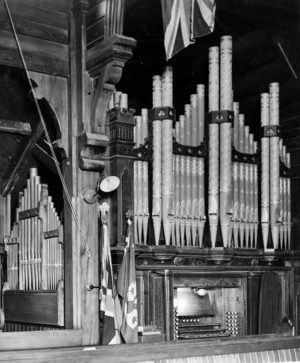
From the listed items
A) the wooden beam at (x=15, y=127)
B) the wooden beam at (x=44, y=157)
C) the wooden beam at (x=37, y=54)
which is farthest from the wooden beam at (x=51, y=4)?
the wooden beam at (x=44, y=157)

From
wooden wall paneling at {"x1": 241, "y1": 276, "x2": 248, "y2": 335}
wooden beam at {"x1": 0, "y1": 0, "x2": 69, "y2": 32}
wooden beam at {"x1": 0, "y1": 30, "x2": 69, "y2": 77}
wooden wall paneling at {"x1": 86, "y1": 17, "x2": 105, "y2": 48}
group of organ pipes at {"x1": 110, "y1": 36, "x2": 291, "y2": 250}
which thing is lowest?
wooden wall paneling at {"x1": 241, "y1": 276, "x2": 248, "y2": 335}

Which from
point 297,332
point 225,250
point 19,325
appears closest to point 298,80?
point 225,250

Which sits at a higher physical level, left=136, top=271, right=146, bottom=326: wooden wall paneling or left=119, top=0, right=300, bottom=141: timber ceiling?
left=119, top=0, right=300, bottom=141: timber ceiling

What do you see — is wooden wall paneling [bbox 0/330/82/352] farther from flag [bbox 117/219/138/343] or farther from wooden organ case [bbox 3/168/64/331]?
flag [bbox 117/219/138/343]

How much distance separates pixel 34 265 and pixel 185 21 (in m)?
3.19

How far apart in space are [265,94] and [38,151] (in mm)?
3024

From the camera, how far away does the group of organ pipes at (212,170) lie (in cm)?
812

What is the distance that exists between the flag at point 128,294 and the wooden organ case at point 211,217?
59 centimetres

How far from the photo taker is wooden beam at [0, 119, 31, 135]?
7.83 meters

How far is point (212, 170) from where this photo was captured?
8.57m

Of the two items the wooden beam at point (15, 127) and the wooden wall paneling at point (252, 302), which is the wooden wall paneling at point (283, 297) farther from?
the wooden beam at point (15, 127)

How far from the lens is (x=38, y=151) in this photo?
834 cm

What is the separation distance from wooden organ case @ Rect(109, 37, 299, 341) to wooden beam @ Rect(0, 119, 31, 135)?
42.1 inches

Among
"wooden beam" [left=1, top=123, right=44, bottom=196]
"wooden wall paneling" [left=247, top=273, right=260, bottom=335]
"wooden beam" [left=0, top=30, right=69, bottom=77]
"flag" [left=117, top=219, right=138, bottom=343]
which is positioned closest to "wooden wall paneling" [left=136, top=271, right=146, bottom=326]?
"flag" [left=117, top=219, right=138, bottom=343]
